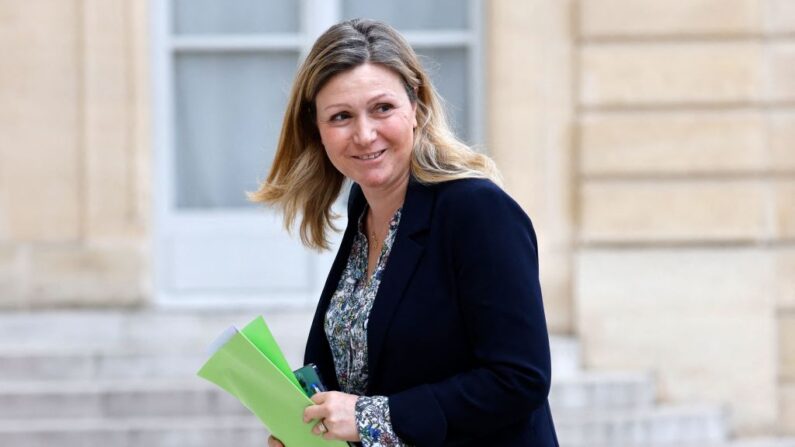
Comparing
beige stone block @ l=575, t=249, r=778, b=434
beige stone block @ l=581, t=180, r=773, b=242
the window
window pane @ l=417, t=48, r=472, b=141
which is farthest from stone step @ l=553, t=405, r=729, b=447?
window pane @ l=417, t=48, r=472, b=141

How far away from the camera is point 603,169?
7.42 metres

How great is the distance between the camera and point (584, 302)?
7.32m

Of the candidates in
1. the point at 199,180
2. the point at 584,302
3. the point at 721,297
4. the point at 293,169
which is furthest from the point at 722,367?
the point at 293,169

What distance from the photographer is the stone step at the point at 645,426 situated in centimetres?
666

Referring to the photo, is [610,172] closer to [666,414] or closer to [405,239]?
[666,414]

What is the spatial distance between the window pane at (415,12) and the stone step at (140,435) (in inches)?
105

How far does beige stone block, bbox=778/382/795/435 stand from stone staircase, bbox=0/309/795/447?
15 centimetres

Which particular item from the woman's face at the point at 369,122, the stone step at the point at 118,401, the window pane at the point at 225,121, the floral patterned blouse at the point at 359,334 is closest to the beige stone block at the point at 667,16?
the window pane at the point at 225,121

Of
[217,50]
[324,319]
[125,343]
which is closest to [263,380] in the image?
[324,319]

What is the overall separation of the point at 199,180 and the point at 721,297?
307 cm

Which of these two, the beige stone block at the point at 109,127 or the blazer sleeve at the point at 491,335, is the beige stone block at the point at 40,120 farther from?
the blazer sleeve at the point at 491,335

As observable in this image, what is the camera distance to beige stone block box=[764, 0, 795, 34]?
7.43 m

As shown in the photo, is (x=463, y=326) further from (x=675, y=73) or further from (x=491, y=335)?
(x=675, y=73)

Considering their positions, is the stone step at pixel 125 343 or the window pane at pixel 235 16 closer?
the stone step at pixel 125 343
